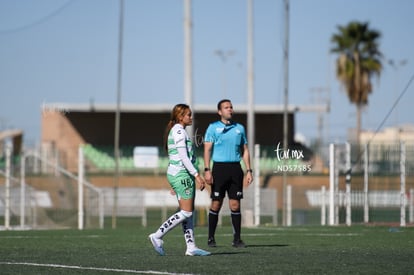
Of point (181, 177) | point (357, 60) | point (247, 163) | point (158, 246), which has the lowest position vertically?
point (158, 246)

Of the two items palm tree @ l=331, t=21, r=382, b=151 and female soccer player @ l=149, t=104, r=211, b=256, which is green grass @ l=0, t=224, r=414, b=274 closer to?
female soccer player @ l=149, t=104, r=211, b=256

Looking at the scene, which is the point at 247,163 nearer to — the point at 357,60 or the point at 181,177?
the point at 181,177

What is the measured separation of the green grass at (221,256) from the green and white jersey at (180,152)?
1053 mm

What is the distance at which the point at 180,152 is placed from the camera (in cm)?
1294

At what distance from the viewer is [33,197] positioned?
2970 centimetres

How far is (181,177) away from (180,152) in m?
0.31

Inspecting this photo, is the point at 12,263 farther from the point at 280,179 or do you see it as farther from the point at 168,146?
the point at 280,179

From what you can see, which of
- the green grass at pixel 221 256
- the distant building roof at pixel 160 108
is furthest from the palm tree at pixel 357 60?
the green grass at pixel 221 256

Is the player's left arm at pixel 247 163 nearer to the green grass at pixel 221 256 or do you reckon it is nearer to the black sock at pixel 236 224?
the black sock at pixel 236 224

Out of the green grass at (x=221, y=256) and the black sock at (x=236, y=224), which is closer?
the green grass at (x=221, y=256)

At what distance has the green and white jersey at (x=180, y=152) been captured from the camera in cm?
1292

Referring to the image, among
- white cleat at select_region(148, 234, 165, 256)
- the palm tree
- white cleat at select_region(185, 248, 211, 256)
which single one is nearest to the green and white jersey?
white cleat at select_region(148, 234, 165, 256)

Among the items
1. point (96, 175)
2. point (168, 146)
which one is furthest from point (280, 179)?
point (168, 146)

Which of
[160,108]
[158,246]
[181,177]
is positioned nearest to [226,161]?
[181,177]
